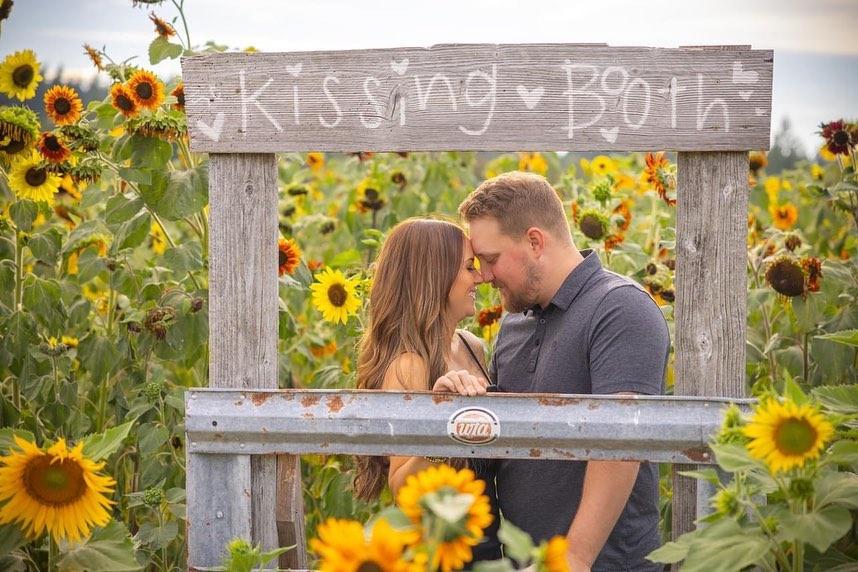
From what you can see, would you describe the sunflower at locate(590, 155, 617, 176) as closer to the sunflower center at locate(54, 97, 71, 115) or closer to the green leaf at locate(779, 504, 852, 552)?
the sunflower center at locate(54, 97, 71, 115)

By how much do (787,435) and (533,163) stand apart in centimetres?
434

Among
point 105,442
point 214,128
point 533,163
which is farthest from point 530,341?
point 533,163

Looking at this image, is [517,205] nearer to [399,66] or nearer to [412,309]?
[412,309]

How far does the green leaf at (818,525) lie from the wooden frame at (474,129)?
1.97 feet

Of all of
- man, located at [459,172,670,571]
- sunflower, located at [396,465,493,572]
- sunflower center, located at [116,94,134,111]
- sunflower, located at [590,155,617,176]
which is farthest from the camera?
sunflower, located at [590,155,617,176]

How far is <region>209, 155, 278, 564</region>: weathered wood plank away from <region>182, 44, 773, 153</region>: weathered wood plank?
0.08 metres

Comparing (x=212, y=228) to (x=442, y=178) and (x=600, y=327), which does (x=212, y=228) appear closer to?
(x=600, y=327)

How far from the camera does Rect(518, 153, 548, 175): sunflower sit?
5609mm

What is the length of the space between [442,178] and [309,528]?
2274mm

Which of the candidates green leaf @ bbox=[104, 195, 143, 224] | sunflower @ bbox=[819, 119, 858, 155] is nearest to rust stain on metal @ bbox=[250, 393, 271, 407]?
green leaf @ bbox=[104, 195, 143, 224]

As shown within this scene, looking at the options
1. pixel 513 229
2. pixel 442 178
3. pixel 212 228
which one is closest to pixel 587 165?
pixel 442 178

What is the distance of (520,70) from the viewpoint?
2.15 meters

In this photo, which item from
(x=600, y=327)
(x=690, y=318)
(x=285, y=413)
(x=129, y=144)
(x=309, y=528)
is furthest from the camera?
(x=309, y=528)

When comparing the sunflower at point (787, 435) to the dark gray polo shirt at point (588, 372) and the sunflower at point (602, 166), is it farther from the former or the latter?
the sunflower at point (602, 166)
